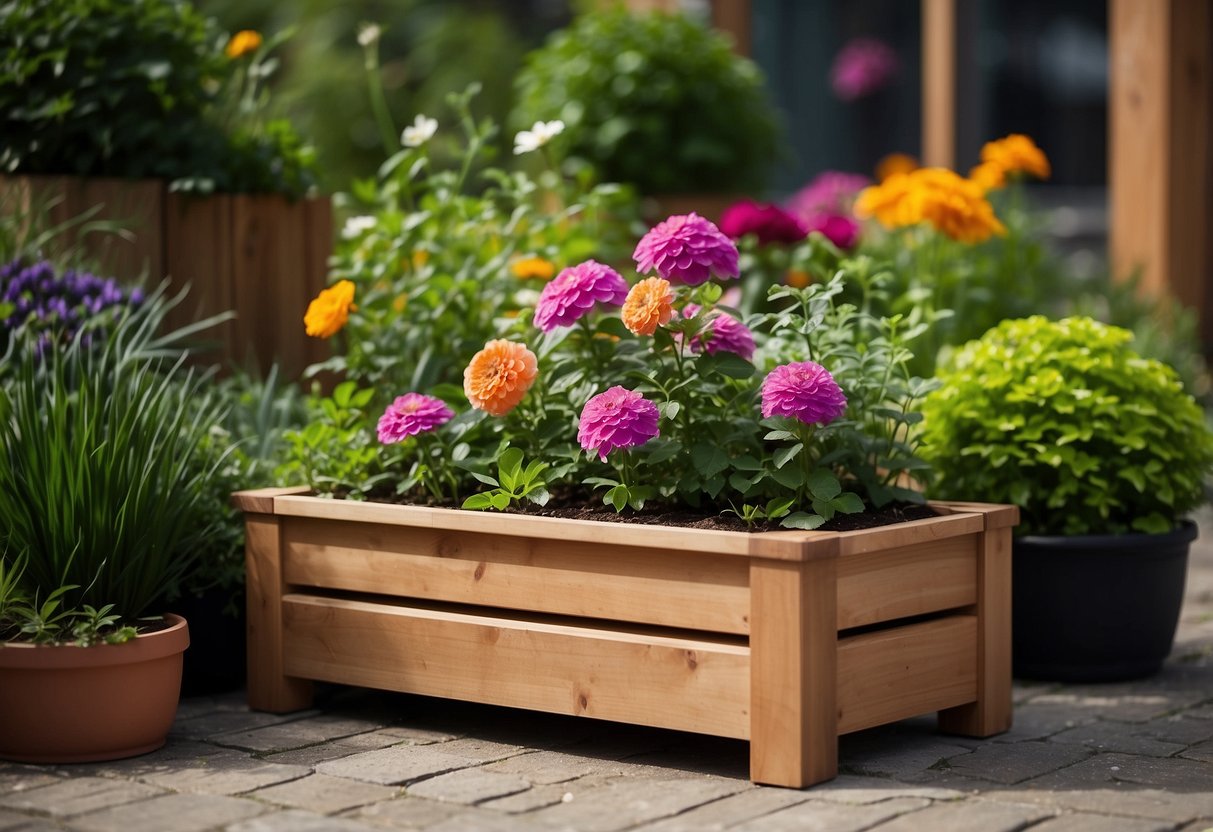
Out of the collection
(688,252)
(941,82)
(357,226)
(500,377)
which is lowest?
(500,377)

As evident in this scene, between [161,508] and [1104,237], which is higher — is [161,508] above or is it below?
below

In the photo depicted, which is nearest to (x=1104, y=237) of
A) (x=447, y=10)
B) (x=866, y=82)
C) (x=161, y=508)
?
(x=866, y=82)

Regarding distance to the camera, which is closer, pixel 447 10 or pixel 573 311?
pixel 573 311

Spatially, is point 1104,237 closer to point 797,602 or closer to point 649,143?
point 649,143

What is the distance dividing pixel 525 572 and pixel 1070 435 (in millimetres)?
1200

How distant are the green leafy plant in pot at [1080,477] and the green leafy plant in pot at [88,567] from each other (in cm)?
162

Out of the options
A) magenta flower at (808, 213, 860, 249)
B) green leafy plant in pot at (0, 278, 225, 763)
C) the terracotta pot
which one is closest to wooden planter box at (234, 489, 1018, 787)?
green leafy plant in pot at (0, 278, 225, 763)

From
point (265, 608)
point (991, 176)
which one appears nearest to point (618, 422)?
point (265, 608)

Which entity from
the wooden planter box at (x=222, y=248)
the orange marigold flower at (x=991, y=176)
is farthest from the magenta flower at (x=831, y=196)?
the wooden planter box at (x=222, y=248)

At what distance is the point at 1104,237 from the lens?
26.7 feet

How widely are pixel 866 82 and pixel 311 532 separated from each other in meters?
4.99

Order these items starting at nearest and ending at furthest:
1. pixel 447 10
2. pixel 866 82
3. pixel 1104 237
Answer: pixel 866 82, pixel 1104 237, pixel 447 10

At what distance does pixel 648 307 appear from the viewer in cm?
→ 294

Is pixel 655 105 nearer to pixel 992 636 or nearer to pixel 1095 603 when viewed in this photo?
pixel 1095 603
